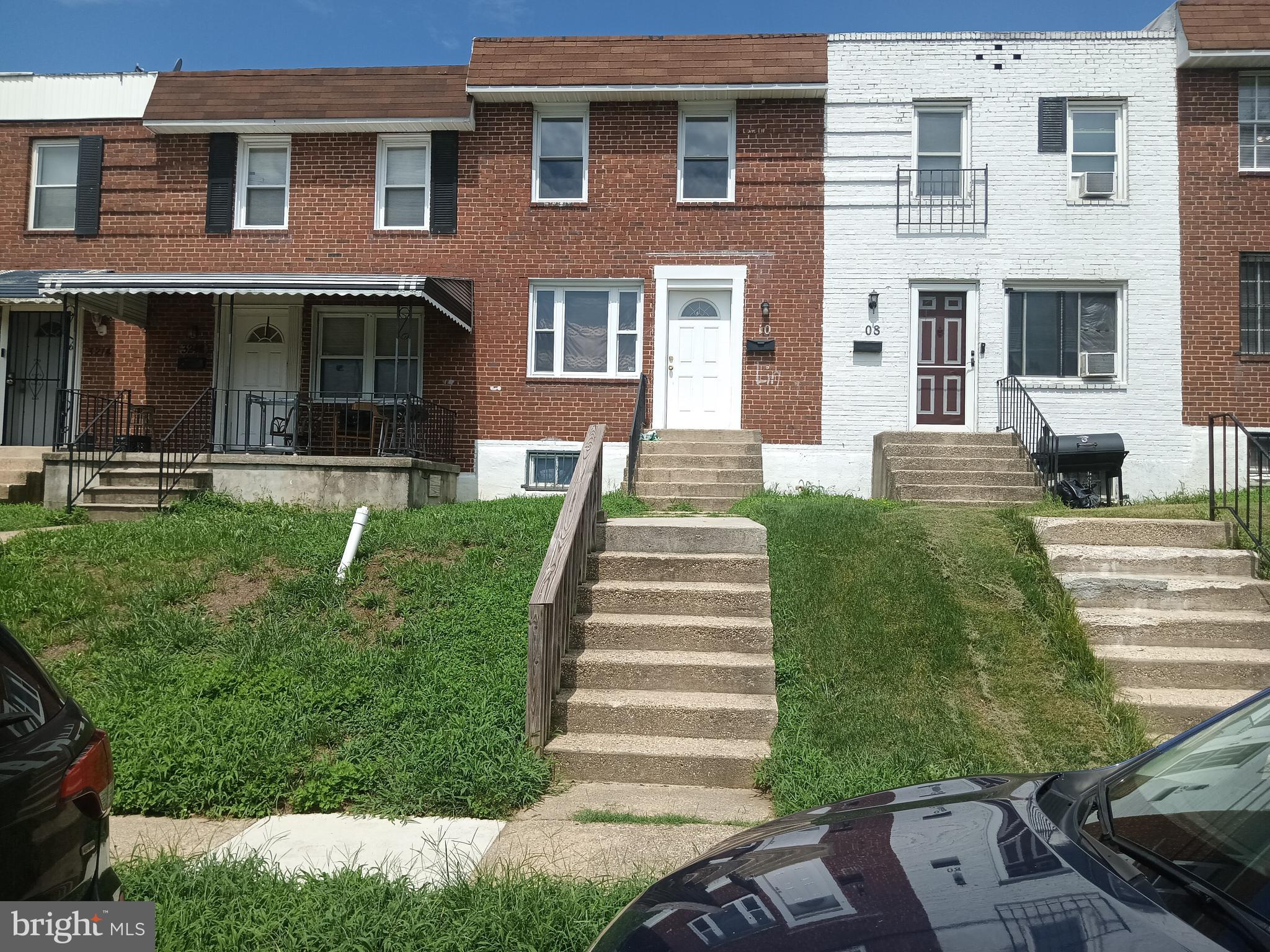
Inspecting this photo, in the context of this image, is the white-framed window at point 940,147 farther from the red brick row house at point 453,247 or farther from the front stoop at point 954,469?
the front stoop at point 954,469

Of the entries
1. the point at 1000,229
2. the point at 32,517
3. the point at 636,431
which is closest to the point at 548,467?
the point at 636,431

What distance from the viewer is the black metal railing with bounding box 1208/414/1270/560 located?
296 inches

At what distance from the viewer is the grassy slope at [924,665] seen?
206 inches

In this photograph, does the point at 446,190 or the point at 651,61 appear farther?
the point at 446,190

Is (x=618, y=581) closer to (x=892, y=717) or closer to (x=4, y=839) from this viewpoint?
(x=892, y=717)

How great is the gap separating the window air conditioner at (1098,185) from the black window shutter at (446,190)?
33.8 ft

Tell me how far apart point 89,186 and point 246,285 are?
16.7 ft

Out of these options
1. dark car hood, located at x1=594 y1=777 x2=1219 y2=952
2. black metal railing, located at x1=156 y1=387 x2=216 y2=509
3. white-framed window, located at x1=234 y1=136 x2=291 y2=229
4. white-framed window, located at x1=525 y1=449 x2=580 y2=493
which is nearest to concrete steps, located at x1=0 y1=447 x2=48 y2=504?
black metal railing, located at x1=156 y1=387 x2=216 y2=509

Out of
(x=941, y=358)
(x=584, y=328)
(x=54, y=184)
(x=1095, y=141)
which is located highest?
(x=1095, y=141)

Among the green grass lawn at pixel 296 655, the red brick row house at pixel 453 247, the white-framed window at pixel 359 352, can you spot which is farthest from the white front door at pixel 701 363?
the green grass lawn at pixel 296 655

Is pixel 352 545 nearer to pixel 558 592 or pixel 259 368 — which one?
pixel 558 592

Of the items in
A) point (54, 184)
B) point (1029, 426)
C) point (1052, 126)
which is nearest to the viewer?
point (1029, 426)

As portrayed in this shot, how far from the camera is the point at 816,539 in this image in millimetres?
8094

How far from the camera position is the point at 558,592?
5.93 metres
